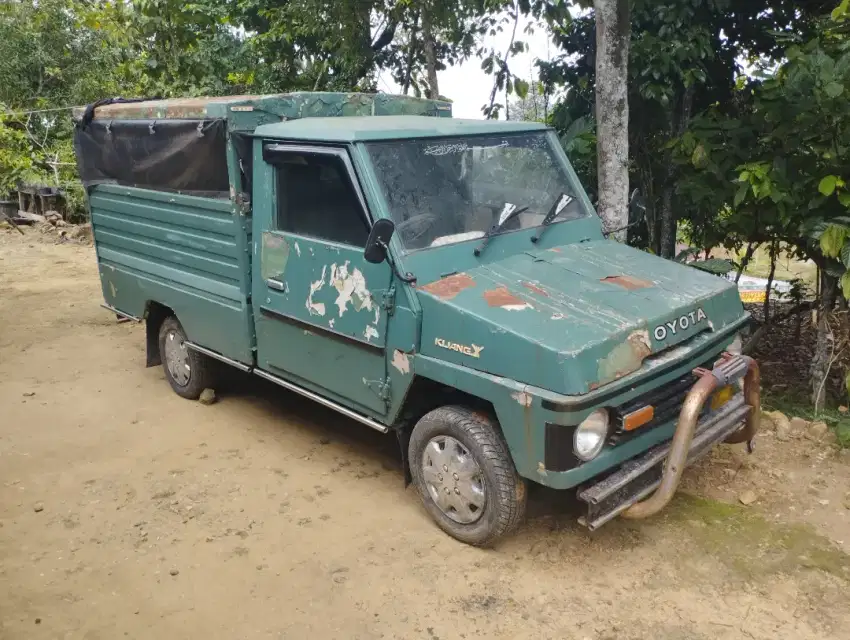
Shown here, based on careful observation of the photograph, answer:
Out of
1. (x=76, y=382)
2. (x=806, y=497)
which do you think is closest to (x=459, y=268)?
(x=806, y=497)

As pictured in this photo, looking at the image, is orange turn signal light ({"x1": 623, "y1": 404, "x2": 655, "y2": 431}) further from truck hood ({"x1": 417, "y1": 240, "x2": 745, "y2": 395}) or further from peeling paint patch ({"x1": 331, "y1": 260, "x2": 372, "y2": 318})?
peeling paint patch ({"x1": 331, "y1": 260, "x2": 372, "y2": 318})

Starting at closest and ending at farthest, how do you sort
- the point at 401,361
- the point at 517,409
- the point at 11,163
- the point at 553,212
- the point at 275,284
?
the point at 517,409 → the point at 401,361 → the point at 553,212 → the point at 275,284 → the point at 11,163

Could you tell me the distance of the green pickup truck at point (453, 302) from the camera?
323 centimetres

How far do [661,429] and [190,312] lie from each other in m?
3.37

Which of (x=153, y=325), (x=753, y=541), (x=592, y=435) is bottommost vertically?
(x=753, y=541)

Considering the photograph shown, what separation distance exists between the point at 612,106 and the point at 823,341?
2.28 metres

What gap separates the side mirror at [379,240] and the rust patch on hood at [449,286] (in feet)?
0.89

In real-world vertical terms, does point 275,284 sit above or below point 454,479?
above

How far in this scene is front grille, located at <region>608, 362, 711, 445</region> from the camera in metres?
3.27

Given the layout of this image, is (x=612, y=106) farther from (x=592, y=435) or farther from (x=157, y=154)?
(x=157, y=154)

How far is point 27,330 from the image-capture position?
789cm

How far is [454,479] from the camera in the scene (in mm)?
3627

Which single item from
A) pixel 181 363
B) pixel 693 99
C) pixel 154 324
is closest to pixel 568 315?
pixel 181 363

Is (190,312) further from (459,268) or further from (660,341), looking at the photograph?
(660,341)
